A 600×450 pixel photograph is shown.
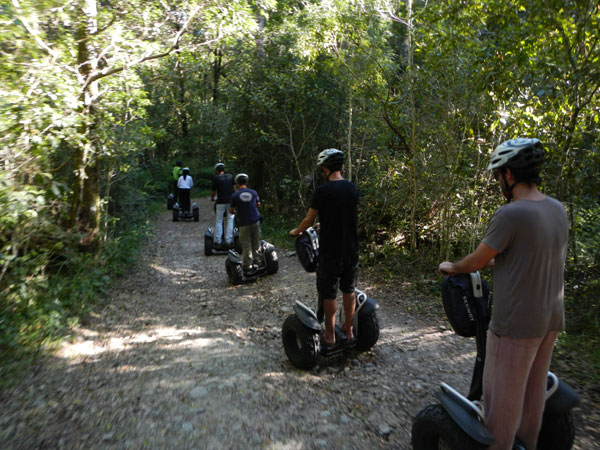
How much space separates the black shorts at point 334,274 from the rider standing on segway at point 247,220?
3.85 meters

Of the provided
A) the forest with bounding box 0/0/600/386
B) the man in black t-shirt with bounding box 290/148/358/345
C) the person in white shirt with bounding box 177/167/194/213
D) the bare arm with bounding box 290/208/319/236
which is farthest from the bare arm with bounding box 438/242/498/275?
the person in white shirt with bounding box 177/167/194/213

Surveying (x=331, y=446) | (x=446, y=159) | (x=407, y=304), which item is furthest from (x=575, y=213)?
→ (x=331, y=446)

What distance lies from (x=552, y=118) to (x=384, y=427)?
4.73 metres

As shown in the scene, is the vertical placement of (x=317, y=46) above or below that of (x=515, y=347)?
above

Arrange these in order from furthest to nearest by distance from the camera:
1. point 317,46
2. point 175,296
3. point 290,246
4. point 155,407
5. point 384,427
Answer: point 290,246 < point 317,46 < point 175,296 < point 155,407 < point 384,427

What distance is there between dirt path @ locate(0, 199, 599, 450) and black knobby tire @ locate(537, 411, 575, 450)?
36.9 inches

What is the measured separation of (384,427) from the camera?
354cm

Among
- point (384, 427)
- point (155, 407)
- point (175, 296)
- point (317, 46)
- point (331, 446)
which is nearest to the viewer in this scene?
point (331, 446)

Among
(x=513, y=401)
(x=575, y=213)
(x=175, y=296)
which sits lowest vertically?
(x=175, y=296)

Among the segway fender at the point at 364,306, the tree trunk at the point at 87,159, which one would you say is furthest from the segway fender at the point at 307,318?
the tree trunk at the point at 87,159

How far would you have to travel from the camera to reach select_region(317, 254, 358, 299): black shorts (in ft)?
13.8

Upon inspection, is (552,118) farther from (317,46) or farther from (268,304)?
(317,46)

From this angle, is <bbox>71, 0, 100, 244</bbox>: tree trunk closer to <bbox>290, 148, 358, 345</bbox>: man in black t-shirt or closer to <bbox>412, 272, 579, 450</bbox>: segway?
<bbox>290, 148, 358, 345</bbox>: man in black t-shirt

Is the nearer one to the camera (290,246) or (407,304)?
(407,304)
